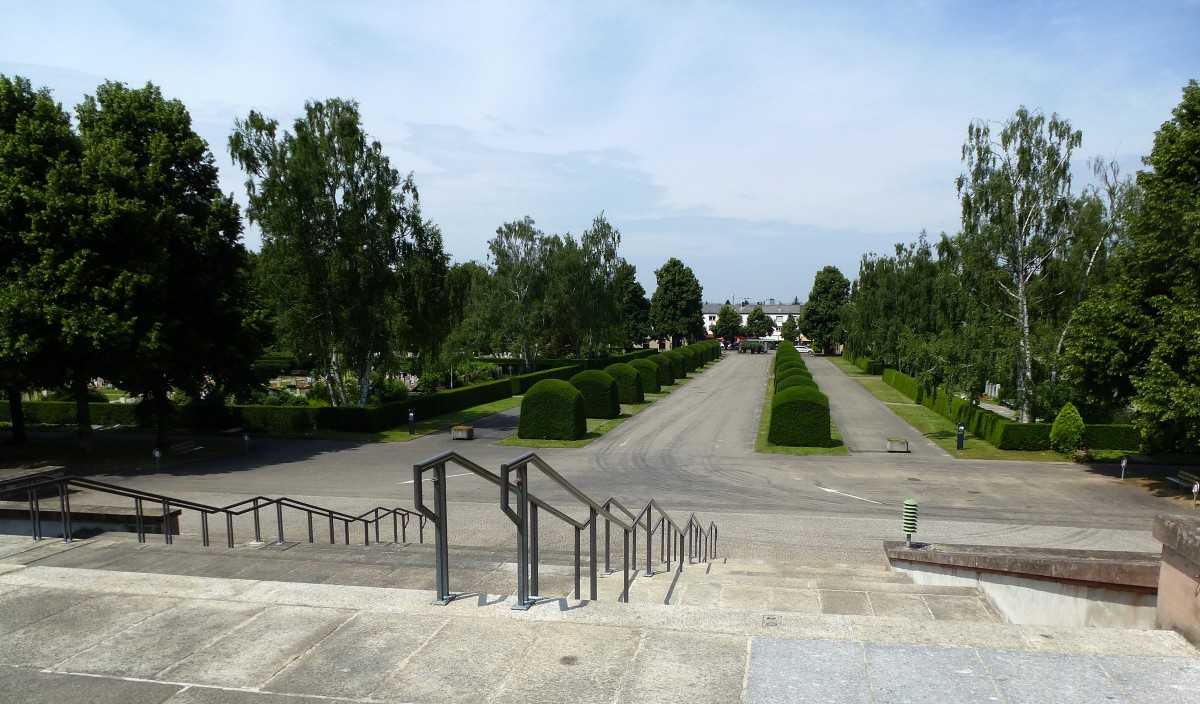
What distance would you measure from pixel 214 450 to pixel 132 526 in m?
15.6

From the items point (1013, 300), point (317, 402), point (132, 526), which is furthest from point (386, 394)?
point (1013, 300)

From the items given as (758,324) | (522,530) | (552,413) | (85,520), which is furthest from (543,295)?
(758,324)

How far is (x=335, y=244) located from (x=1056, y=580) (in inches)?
1095

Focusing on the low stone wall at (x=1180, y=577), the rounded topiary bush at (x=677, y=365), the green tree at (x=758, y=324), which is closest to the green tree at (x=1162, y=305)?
the low stone wall at (x=1180, y=577)

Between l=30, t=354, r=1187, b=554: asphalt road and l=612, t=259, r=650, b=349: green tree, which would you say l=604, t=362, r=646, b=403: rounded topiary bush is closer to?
l=30, t=354, r=1187, b=554: asphalt road

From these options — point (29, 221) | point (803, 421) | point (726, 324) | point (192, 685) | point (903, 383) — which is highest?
point (29, 221)

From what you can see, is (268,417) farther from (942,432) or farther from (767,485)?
(942,432)

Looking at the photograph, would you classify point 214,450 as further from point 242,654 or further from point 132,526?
point 242,654

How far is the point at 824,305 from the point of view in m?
102

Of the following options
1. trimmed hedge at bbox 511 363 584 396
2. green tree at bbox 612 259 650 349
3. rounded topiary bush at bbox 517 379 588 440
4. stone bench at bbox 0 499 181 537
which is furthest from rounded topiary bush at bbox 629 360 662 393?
green tree at bbox 612 259 650 349

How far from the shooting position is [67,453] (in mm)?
23656

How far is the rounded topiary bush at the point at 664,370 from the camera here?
51306mm

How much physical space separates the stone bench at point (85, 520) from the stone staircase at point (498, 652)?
4902mm

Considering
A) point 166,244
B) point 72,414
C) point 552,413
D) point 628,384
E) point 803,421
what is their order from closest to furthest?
point 166,244 < point 803,421 < point 552,413 < point 72,414 < point 628,384
